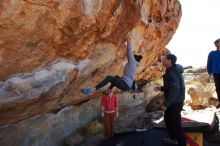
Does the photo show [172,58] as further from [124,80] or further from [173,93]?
[124,80]

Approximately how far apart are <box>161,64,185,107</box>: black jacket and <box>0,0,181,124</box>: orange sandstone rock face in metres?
1.83

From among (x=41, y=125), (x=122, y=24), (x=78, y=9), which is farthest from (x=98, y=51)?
(x=41, y=125)

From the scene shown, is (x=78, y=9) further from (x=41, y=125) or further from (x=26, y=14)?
(x=41, y=125)

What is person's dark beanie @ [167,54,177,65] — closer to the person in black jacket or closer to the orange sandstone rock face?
the person in black jacket

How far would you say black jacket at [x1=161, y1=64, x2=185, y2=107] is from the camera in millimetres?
6898

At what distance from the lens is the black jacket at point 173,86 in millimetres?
6898

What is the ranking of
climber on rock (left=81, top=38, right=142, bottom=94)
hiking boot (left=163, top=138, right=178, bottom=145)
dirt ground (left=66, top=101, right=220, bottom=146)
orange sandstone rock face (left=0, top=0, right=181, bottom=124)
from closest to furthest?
orange sandstone rock face (left=0, top=0, right=181, bottom=124), climber on rock (left=81, top=38, right=142, bottom=94), hiking boot (left=163, top=138, right=178, bottom=145), dirt ground (left=66, top=101, right=220, bottom=146)

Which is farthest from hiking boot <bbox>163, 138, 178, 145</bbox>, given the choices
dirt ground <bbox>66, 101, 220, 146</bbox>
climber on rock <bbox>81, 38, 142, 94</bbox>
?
climber on rock <bbox>81, 38, 142, 94</bbox>

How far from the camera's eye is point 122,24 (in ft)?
27.3

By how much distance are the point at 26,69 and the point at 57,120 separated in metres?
3.37

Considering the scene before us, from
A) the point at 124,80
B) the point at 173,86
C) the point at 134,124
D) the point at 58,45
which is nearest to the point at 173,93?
the point at 173,86

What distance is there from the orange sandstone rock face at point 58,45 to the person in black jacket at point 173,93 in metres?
1.75

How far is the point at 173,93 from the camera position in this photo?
6.89 metres

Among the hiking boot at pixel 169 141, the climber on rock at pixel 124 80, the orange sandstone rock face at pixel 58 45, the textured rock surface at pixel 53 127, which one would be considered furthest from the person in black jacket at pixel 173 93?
the textured rock surface at pixel 53 127
